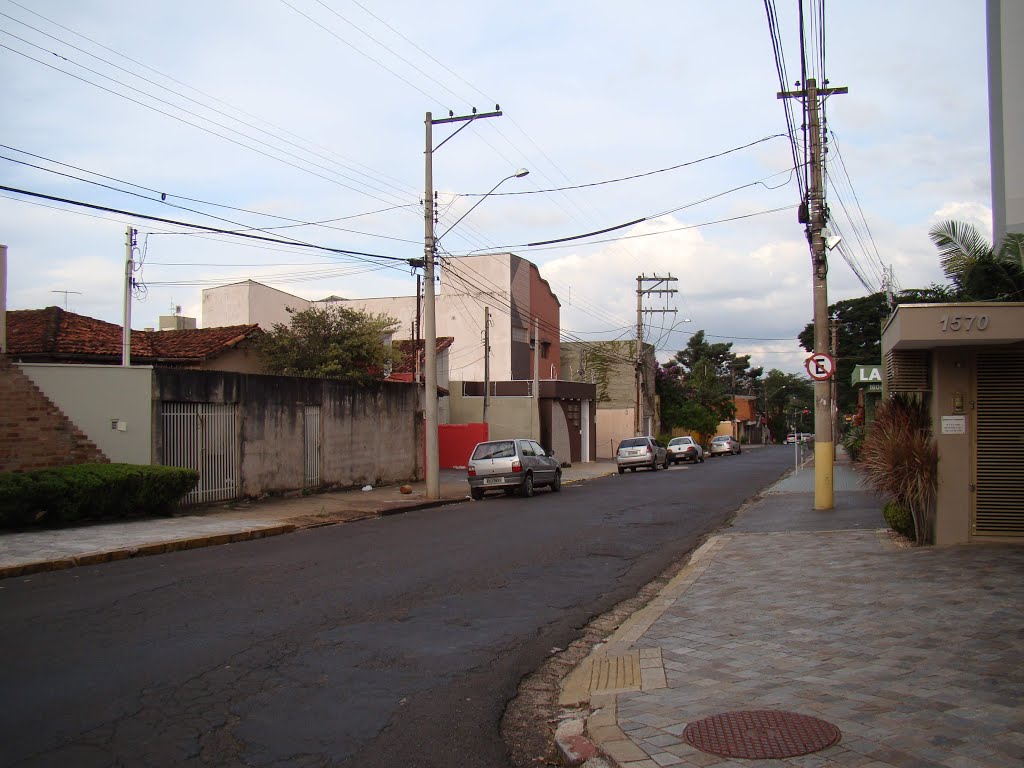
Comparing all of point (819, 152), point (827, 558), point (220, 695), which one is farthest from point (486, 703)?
point (819, 152)

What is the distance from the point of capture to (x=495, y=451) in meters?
23.8

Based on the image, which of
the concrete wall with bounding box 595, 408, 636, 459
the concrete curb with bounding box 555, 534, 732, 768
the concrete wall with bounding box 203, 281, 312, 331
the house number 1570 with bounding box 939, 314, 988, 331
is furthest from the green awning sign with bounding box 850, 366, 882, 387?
the concrete wall with bounding box 595, 408, 636, 459

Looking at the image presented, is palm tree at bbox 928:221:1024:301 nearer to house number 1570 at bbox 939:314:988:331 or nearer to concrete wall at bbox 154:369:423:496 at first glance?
house number 1570 at bbox 939:314:988:331

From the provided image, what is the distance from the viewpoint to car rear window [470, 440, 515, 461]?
23.6m

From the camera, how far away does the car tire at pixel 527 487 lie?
77.7 ft

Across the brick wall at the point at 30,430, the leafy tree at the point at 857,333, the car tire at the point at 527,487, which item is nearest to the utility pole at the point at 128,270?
the brick wall at the point at 30,430

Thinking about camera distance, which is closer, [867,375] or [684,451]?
[867,375]

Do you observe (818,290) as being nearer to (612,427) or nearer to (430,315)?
(430,315)

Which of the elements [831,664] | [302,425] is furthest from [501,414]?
[831,664]

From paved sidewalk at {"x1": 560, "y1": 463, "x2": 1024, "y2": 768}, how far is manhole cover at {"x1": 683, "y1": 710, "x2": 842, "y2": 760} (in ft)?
0.06

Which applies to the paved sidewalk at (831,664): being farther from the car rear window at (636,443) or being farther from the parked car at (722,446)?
the parked car at (722,446)

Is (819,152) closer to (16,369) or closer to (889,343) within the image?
(889,343)

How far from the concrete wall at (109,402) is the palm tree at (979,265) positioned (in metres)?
14.8

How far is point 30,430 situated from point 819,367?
1499 centimetres
